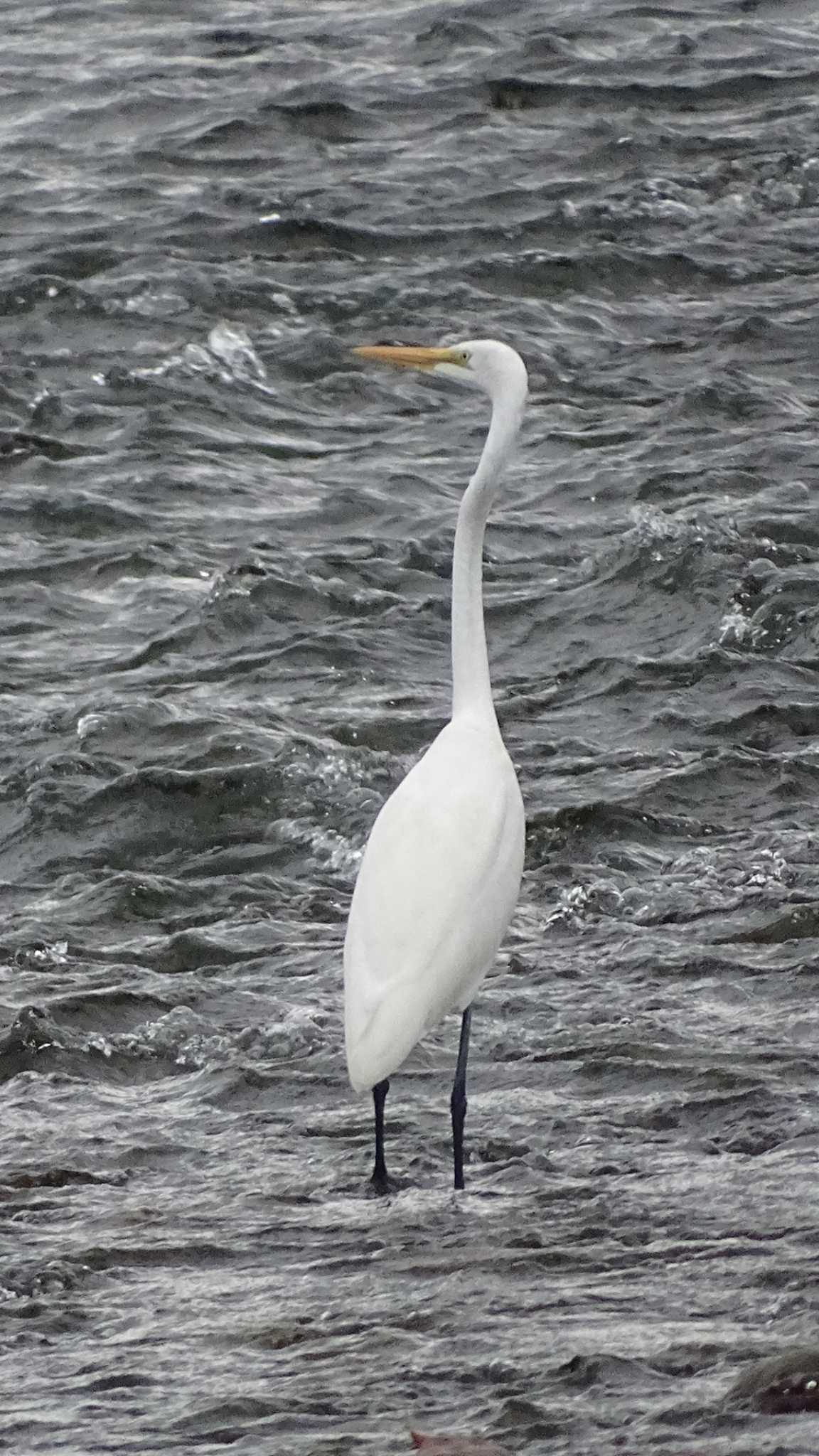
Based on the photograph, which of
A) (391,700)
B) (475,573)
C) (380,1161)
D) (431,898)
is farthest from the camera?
(391,700)

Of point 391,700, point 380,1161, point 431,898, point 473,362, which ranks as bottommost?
point 391,700

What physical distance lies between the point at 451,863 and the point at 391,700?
2548 mm

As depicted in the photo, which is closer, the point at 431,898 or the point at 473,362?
the point at 431,898

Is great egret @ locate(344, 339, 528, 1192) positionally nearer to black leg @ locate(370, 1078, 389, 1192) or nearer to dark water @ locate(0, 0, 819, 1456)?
black leg @ locate(370, 1078, 389, 1192)

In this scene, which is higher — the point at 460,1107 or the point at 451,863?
the point at 451,863

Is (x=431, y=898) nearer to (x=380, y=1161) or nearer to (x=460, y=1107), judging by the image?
(x=460, y=1107)

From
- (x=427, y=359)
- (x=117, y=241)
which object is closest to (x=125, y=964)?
(x=427, y=359)

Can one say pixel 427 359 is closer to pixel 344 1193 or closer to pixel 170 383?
pixel 344 1193

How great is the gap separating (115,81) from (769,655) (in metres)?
6.60

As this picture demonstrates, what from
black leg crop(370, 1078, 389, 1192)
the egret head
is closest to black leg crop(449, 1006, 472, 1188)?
black leg crop(370, 1078, 389, 1192)

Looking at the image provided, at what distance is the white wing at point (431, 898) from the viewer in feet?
15.2

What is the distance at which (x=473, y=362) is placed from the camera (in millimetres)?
5406

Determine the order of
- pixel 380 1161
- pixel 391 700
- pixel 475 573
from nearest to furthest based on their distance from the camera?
pixel 380 1161 < pixel 475 573 < pixel 391 700

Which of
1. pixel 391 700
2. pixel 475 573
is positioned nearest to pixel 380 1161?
pixel 475 573
